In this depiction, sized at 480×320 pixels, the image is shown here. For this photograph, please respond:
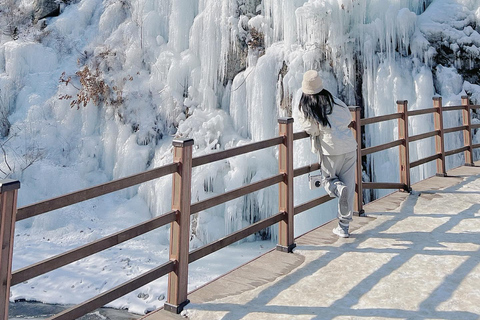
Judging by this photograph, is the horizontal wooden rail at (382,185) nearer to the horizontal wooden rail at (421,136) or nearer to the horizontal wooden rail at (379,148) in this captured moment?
the horizontal wooden rail at (379,148)

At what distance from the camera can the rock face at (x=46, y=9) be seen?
17.1 meters

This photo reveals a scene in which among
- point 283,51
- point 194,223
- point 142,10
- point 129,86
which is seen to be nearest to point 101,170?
point 129,86

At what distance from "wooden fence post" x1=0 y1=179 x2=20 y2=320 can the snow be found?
22.3 feet

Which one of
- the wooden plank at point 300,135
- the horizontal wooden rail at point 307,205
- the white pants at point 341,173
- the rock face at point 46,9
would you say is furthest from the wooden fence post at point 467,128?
the rock face at point 46,9

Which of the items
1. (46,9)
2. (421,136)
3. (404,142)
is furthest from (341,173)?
(46,9)

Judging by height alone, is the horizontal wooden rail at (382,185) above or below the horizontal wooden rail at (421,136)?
below

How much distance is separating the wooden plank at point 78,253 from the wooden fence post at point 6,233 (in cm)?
6

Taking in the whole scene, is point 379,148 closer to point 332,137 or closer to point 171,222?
point 332,137

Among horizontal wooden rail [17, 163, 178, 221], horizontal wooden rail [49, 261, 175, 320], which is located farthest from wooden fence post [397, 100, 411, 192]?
horizontal wooden rail [49, 261, 175, 320]

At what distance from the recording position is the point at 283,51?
10.8 metres

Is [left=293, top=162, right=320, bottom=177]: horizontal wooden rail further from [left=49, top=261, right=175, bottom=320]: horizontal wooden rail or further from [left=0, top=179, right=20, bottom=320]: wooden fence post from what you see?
[left=0, top=179, right=20, bottom=320]: wooden fence post

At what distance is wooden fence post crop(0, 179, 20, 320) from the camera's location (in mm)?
2252

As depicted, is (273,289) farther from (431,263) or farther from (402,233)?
(402,233)

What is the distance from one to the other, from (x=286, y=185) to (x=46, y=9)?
1617 centimetres
